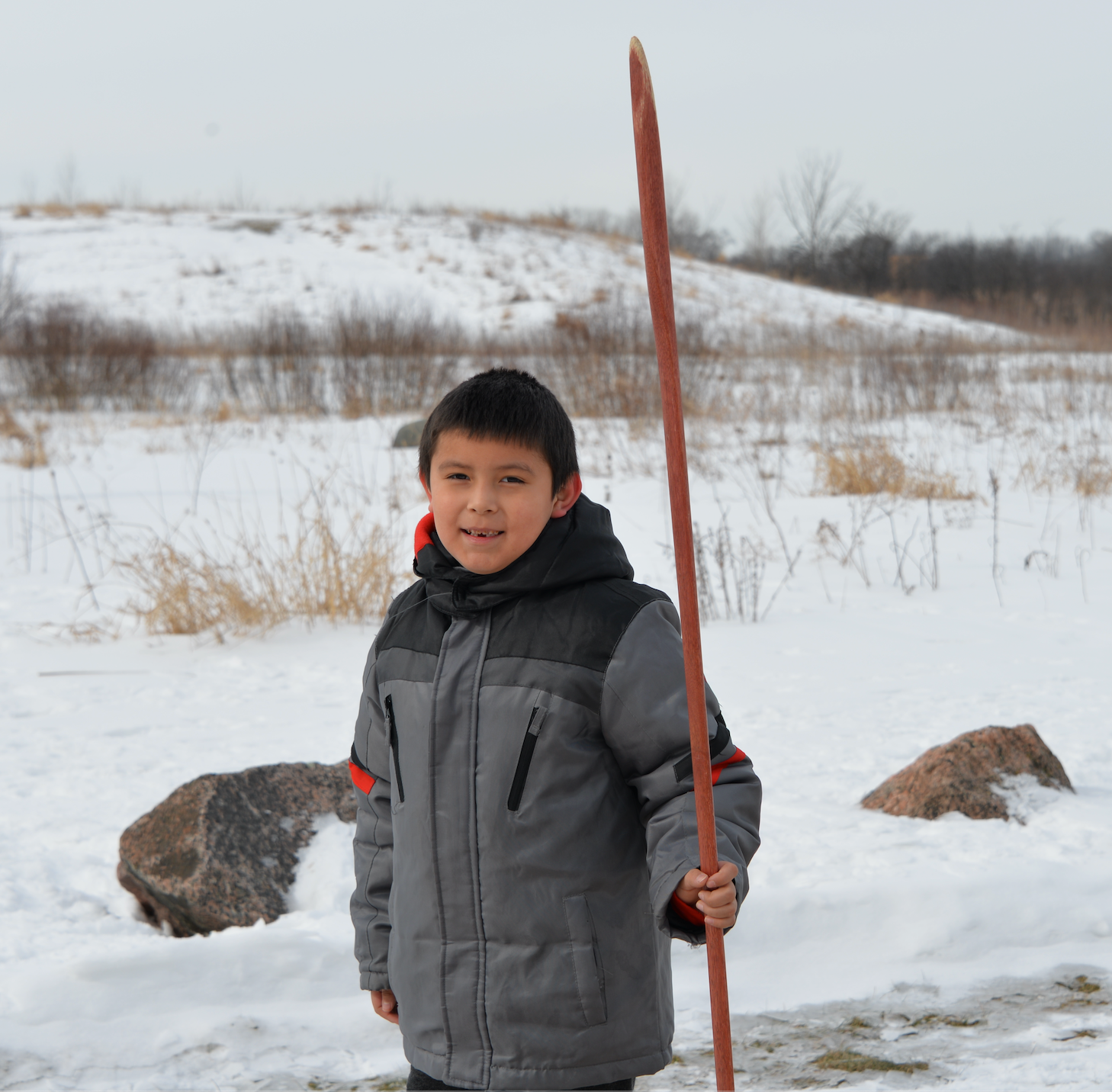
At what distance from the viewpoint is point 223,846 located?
2.36 meters

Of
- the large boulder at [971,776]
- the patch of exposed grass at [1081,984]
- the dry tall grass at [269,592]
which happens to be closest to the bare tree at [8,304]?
the dry tall grass at [269,592]

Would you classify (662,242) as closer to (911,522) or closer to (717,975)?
(717,975)

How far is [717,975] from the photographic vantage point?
876 mm

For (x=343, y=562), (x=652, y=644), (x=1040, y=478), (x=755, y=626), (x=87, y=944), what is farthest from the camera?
(x=1040, y=478)

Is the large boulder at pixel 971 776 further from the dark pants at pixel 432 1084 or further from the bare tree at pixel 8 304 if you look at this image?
the bare tree at pixel 8 304

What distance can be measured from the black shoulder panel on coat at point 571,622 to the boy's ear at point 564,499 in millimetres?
102

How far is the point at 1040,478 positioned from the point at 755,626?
14.0 ft

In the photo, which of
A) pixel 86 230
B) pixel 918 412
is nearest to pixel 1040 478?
pixel 918 412

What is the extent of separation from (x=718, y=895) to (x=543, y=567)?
1.40 ft

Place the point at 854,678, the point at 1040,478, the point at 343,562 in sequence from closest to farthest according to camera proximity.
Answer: the point at 854,678 → the point at 343,562 → the point at 1040,478

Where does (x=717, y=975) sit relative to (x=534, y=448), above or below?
below

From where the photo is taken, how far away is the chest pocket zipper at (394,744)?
49.3 inches

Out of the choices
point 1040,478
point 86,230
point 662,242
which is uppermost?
point 86,230

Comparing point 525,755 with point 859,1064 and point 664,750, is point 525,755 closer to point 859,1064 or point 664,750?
point 664,750
